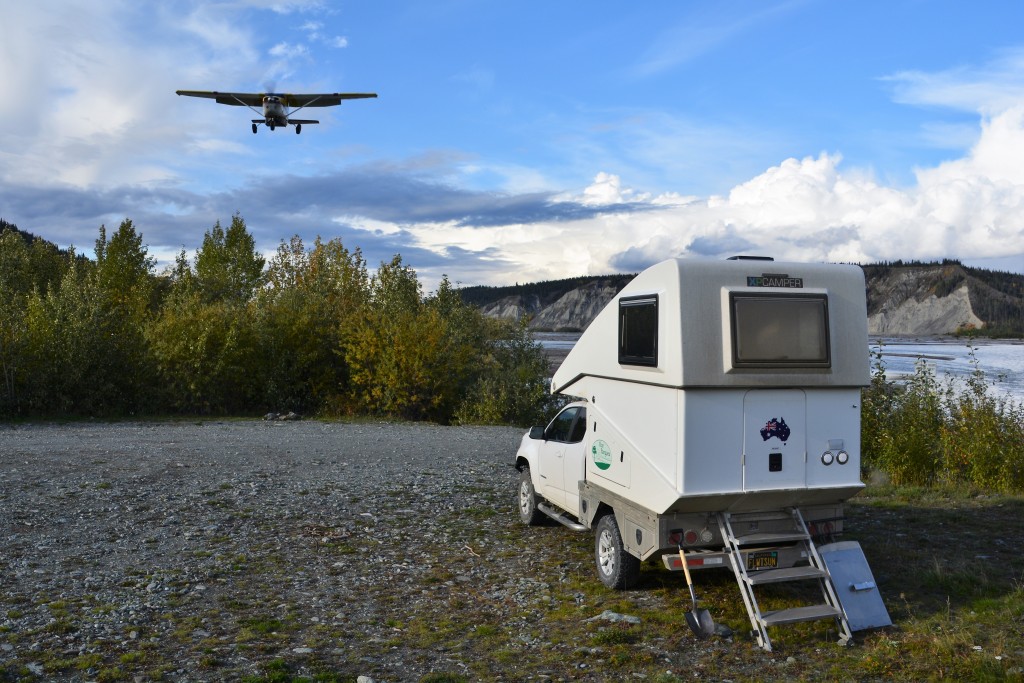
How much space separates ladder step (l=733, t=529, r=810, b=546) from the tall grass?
26.9 feet

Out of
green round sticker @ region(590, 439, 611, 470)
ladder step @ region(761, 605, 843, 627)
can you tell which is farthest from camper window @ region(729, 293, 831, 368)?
ladder step @ region(761, 605, 843, 627)

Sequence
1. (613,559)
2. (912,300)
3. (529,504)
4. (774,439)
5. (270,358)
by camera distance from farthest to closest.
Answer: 1. (912,300)
2. (270,358)
3. (529,504)
4. (613,559)
5. (774,439)

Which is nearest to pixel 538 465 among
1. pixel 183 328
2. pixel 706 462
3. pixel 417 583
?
pixel 417 583

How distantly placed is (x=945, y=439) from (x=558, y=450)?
341 inches

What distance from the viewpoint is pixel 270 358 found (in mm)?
31469

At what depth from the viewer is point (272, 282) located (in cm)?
3991

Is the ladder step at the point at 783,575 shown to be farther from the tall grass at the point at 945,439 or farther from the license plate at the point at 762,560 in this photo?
the tall grass at the point at 945,439

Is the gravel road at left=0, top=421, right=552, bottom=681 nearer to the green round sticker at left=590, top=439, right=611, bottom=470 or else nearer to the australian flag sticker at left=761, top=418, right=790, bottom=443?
→ the green round sticker at left=590, top=439, right=611, bottom=470

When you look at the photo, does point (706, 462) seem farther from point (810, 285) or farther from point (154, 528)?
point (154, 528)

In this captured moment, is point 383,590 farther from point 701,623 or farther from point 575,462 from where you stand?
point 701,623

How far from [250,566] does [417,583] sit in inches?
80.2

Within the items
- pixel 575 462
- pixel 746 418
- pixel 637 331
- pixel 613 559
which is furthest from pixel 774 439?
pixel 575 462

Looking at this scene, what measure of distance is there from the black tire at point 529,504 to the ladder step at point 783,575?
4.11m

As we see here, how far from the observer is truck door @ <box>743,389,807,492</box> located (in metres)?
7.42
